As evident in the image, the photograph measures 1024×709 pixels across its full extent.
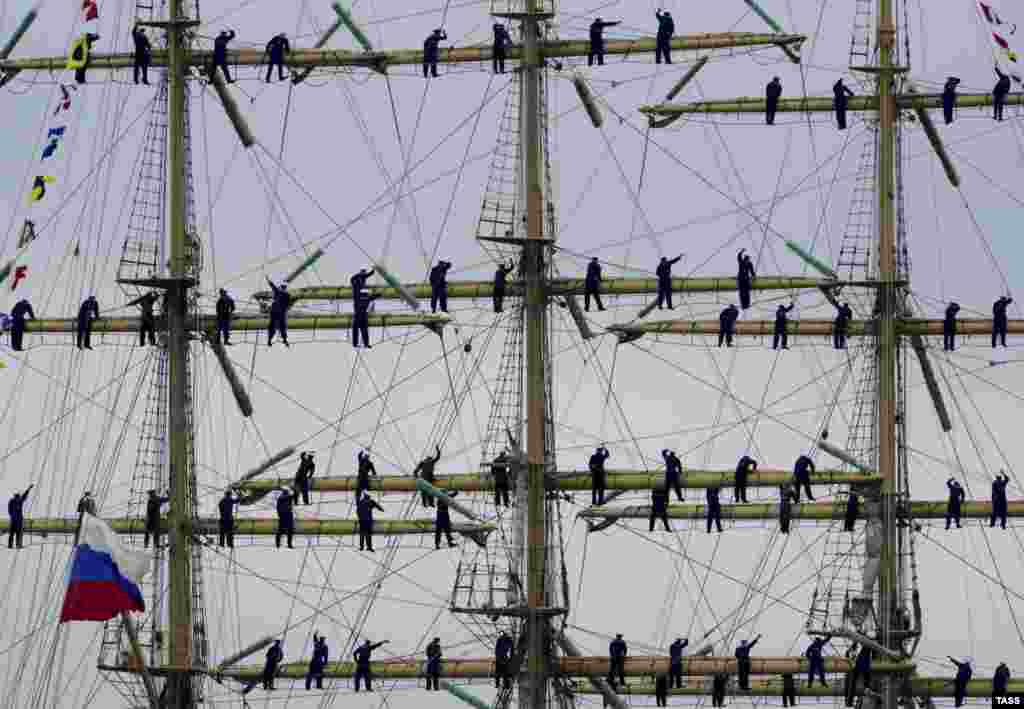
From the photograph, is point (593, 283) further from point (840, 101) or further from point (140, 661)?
point (140, 661)

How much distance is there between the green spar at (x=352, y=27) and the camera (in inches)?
6801

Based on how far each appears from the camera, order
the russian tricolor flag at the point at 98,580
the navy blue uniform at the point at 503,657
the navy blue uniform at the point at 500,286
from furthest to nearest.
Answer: the navy blue uniform at the point at 500,286 → the navy blue uniform at the point at 503,657 → the russian tricolor flag at the point at 98,580

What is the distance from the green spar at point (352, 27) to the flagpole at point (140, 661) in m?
13.5

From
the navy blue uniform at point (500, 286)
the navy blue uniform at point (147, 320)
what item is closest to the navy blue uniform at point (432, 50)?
the navy blue uniform at point (500, 286)

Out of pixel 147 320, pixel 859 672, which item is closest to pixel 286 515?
pixel 147 320

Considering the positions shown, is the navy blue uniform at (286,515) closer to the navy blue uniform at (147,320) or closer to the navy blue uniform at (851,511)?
the navy blue uniform at (147,320)

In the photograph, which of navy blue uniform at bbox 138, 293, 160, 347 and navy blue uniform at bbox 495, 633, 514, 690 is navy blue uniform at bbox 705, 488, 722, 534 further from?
navy blue uniform at bbox 138, 293, 160, 347

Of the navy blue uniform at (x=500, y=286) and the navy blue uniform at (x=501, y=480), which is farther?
the navy blue uniform at (x=500, y=286)

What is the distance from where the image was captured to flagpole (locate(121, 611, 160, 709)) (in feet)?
556

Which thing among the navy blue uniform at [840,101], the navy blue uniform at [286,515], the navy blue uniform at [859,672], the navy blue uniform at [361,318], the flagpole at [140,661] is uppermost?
the navy blue uniform at [840,101]

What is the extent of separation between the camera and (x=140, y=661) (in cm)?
17012

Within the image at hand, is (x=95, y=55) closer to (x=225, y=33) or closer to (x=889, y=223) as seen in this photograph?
(x=225, y=33)

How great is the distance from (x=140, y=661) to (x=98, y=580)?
237 cm

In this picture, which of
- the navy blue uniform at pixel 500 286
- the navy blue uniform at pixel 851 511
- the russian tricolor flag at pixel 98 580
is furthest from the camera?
the navy blue uniform at pixel 851 511
